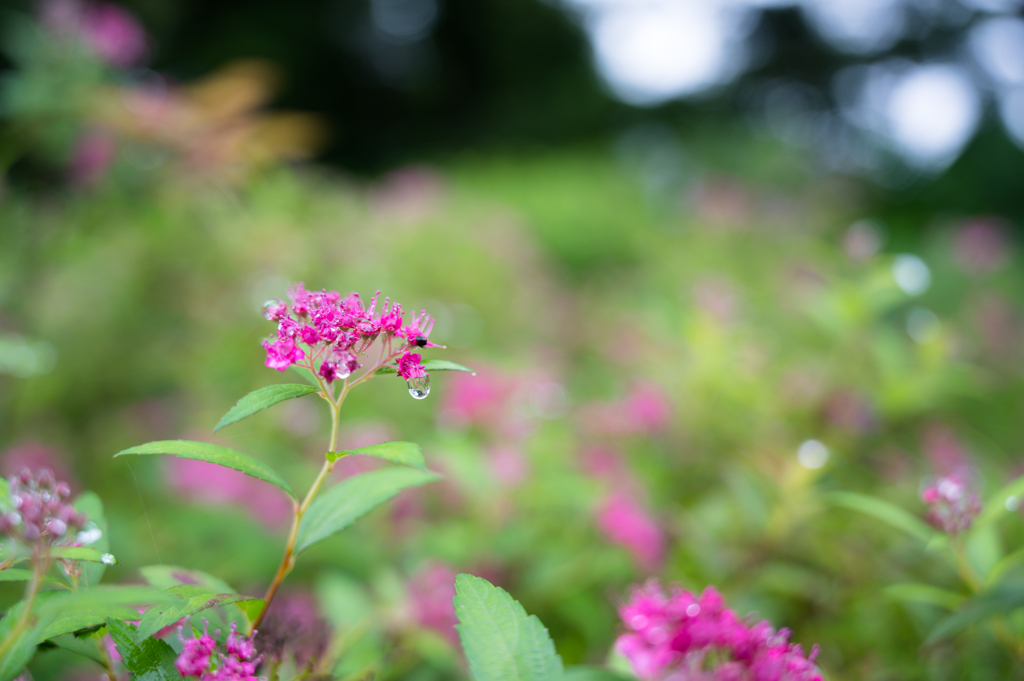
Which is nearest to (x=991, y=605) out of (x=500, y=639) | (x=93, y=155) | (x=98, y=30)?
(x=500, y=639)

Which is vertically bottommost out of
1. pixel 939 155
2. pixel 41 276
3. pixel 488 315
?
pixel 41 276

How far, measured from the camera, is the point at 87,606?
436mm

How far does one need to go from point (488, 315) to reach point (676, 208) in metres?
3.72

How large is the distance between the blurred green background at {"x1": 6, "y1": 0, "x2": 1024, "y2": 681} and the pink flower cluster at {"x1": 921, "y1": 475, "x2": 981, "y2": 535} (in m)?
0.06

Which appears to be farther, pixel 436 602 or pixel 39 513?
pixel 436 602

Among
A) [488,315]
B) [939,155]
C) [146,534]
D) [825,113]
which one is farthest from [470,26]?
[146,534]

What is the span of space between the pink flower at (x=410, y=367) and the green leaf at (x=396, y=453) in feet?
0.19

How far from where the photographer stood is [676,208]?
6.04 meters

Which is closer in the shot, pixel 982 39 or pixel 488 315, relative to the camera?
pixel 488 315

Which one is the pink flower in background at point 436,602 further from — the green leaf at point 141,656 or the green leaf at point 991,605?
the green leaf at point 991,605

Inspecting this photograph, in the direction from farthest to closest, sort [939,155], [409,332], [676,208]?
1. [939,155]
2. [676,208]
3. [409,332]

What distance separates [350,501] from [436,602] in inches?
17.2

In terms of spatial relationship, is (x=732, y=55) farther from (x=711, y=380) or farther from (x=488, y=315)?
(x=711, y=380)

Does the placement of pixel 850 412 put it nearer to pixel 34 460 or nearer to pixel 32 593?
pixel 32 593
